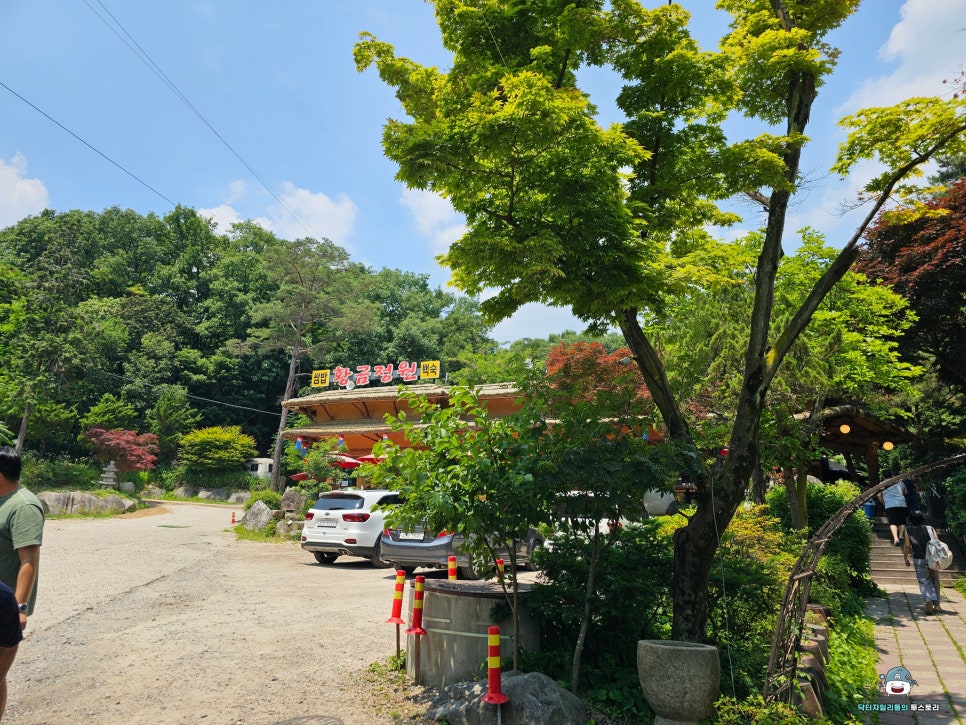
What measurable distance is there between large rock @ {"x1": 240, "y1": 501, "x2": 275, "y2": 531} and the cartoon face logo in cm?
1792

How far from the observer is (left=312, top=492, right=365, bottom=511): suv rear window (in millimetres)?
12805

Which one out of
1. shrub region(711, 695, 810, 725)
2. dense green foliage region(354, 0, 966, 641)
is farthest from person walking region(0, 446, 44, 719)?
shrub region(711, 695, 810, 725)

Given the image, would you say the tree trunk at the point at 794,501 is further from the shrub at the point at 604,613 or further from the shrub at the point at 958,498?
the shrub at the point at 604,613

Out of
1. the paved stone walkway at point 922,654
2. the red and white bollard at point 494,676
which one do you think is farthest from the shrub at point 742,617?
the red and white bollard at point 494,676

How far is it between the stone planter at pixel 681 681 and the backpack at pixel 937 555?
7.34 m

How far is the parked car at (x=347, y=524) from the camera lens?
12.7m

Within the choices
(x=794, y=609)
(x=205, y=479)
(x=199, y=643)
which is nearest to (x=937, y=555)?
(x=794, y=609)

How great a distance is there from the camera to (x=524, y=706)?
14.0 feet

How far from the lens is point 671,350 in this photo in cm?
1339

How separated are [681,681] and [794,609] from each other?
1.17 m

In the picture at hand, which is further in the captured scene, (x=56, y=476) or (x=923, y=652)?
(x=56, y=476)

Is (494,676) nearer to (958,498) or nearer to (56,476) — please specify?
(958,498)

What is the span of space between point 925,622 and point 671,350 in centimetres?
650

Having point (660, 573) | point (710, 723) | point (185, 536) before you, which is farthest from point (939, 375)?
→ point (185, 536)
